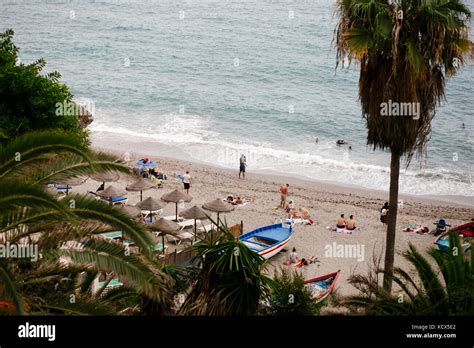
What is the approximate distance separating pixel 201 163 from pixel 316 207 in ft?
35.4

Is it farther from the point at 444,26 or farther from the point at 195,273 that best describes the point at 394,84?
the point at 195,273

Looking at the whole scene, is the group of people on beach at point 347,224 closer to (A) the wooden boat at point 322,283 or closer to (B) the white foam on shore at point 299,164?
(A) the wooden boat at point 322,283

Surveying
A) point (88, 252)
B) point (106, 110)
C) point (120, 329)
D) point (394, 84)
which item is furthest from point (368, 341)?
point (106, 110)

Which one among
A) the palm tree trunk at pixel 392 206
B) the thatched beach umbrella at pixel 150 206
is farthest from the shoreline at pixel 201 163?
the palm tree trunk at pixel 392 206

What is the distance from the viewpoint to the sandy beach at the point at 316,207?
20844 millimetres

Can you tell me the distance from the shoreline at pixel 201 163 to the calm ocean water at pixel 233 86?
904 mm

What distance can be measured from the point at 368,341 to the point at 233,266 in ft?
10.2

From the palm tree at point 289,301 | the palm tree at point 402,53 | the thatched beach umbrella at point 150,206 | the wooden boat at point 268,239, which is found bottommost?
the wooden boat at point 268,239

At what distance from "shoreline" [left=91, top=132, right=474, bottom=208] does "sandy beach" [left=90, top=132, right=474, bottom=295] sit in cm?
6

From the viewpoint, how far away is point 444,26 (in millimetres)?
10930

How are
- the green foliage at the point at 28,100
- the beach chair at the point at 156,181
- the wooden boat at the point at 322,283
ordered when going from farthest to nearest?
the beach chair at the point at 156,181 < the green foliage at the point at 28,100 < the wooden boat at the point at 322,283

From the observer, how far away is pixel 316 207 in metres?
27.0

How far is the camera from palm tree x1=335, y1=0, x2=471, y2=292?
1105 cm

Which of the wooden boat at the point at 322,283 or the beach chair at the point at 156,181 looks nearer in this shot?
the wooden boat at the point at 322,283
